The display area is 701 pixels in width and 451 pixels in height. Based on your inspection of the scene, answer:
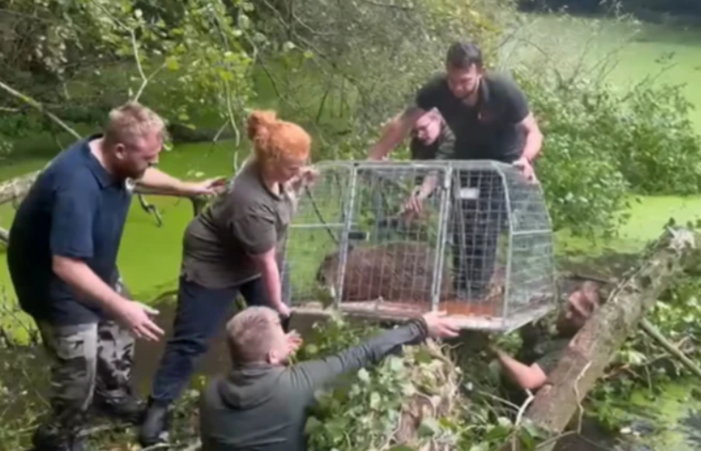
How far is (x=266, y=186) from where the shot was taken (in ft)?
12.0

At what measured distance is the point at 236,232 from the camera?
143 inches

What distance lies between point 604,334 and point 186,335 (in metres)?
1.48

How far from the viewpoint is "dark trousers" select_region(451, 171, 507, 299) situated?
13.7ft

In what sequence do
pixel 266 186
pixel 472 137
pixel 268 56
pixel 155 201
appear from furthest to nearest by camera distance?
pixel 155 201, pixel 268 56, pixel 472 137, pixel 266 186

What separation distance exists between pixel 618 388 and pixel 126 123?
2545mm

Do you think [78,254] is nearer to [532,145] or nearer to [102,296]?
[102,296]

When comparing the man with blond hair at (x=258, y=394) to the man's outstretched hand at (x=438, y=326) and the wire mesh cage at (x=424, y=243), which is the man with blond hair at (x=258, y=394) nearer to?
the man's outstretched hand at (x=438, y=326)

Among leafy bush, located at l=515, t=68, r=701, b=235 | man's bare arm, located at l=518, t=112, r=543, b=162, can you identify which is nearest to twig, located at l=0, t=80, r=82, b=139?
man's bare arm, located at l=518, t=112, r=543, b=162

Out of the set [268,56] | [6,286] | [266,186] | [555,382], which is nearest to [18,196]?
[6,286]

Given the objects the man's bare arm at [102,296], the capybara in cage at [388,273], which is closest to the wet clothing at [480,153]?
the capybara in cage at [388,273]

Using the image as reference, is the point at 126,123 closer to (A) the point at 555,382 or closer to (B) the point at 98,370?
(B) the point at 98,370

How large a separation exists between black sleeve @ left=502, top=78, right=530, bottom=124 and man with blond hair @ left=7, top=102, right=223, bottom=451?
163 cm

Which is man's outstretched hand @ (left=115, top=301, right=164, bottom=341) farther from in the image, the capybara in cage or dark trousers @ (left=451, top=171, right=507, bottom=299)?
dark trousers @ (left=451, top=171, right=507, bottom=299)

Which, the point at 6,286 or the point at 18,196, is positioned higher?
the point at 18,196
